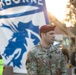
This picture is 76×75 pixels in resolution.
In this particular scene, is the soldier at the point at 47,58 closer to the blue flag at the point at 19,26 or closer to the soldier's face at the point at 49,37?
the soldier's face at the point at 49,37

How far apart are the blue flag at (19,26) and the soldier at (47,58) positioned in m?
1.04

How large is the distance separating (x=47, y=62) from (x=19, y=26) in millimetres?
1278

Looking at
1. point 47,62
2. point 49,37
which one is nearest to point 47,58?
point 47,62

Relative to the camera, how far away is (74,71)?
773cm

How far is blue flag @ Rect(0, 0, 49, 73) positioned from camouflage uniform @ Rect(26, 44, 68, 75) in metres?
1.08

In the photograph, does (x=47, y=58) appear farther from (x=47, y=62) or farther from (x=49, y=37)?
(x=49, y=37)

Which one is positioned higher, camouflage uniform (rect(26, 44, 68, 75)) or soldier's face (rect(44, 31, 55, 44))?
soldier's face (rect(44, 31, 55, 44))

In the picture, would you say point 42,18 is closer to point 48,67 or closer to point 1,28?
point 1,28

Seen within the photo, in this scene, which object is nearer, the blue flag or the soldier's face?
the soldier's face

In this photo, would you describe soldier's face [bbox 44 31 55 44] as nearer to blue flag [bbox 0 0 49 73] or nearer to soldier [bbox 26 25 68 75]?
soldier [bbox 26 25 68 75]

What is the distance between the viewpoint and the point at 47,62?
3582 millimetres

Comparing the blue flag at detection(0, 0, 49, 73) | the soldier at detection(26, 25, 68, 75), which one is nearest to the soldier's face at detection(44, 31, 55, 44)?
the soldier at detection(26, 25, 68, 75)

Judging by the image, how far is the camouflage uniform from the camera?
357 cm

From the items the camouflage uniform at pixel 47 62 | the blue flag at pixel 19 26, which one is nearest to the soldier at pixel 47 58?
the camouflage uniform at pixel 47 62
